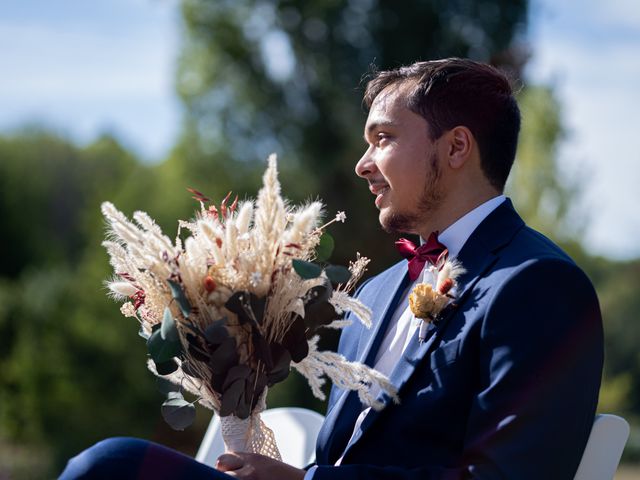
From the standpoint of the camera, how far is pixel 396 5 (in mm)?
17109

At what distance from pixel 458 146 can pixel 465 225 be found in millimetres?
270

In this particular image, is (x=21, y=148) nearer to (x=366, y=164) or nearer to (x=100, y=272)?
(x=100, y=272)

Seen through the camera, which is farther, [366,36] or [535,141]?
[366,36]

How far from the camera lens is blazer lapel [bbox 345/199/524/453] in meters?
2.73

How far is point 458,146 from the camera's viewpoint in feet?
9.84

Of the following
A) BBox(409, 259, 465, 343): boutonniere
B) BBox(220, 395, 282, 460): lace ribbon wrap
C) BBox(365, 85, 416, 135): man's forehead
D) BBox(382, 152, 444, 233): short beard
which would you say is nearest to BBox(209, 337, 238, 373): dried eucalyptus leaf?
BBox(220, 395, 282, 460): lace ribbon wrap

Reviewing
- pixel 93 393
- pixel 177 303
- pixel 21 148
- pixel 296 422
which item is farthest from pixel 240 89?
pixel 21 148

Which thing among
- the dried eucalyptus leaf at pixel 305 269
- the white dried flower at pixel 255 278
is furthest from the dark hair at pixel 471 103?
the white dried flower at pixel 255 278

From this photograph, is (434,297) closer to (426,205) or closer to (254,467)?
(426,205)

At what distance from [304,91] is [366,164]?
14.4m

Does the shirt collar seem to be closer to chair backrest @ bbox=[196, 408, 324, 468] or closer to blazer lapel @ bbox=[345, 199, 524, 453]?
blazer lapel @ bbox=[345, 199, 524, 453]

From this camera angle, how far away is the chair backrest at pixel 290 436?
3723mm

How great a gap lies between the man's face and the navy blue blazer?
24 cm

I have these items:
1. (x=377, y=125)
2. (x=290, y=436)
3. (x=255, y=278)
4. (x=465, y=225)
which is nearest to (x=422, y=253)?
(x=465, y=225)
